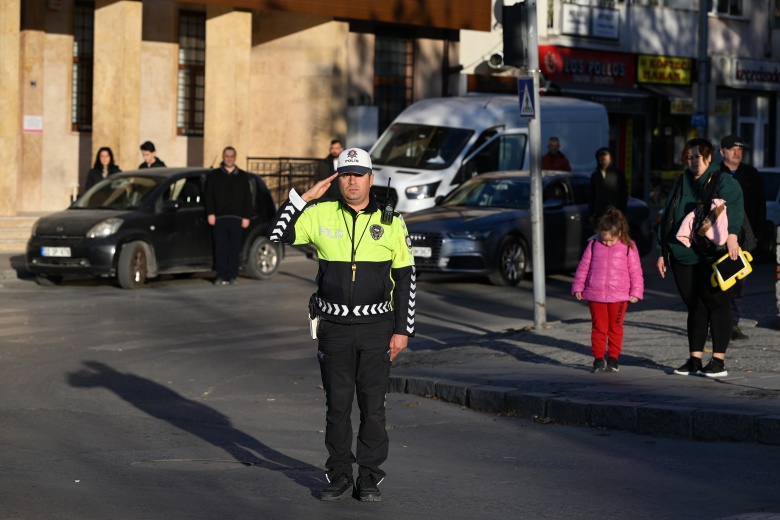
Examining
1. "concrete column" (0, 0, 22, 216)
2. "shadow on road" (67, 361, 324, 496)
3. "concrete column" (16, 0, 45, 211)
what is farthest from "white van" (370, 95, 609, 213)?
"shadow on road" (67, 361, 324, 496)

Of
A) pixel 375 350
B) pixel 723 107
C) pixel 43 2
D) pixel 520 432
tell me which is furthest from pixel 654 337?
pixel 723 107

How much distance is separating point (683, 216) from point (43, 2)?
70.0 ft

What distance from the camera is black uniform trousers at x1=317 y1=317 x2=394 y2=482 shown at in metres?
7.93

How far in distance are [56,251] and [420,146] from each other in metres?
8.56

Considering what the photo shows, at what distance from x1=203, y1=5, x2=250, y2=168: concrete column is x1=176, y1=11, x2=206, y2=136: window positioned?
1973mm

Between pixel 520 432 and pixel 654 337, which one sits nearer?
pixel 520 432

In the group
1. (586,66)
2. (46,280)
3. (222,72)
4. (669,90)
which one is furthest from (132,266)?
(669,90)

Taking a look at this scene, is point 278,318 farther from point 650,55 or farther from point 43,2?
point 650,55

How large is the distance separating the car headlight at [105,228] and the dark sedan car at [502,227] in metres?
3.88

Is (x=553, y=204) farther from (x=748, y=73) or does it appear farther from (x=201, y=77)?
(x=748, y=73)

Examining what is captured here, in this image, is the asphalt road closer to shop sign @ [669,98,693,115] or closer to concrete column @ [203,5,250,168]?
concrete column @ [203,5,250,168]

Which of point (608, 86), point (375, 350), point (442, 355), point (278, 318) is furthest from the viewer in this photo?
point (608, 86)

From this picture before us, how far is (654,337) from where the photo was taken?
14359 mm

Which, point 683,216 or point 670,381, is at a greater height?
point 683,216
